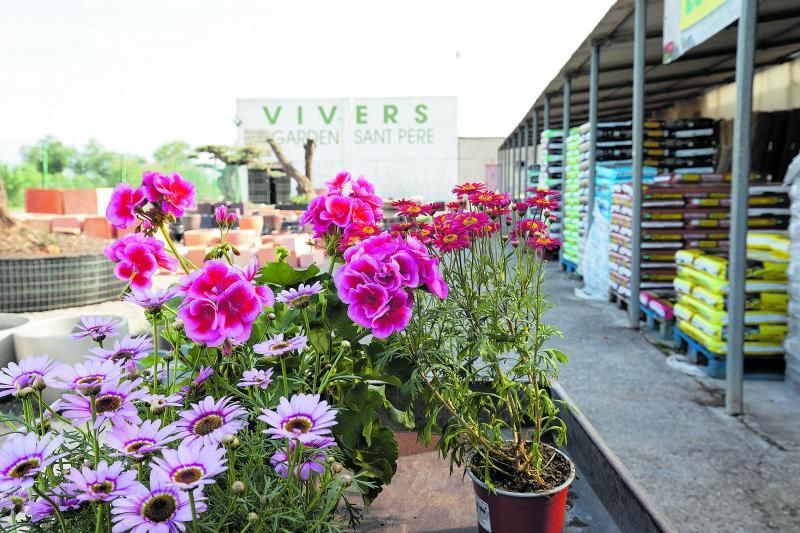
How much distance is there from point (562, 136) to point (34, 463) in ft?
32.7

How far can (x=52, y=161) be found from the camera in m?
43.4

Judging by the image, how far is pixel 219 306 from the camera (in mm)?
1083

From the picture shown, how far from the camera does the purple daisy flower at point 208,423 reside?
949 millimetres

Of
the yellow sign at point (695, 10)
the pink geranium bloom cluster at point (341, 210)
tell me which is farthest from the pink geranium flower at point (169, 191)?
the yellow sign at point (695, 10)

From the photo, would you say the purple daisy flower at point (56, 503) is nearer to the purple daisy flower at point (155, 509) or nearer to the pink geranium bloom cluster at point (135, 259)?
the purple daisy flower at point (155, 509)

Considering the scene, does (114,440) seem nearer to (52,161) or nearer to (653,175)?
(653,175)

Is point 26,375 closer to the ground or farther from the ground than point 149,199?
closer to the ground

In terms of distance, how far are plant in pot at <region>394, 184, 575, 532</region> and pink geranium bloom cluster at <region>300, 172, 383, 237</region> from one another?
0.30 feet

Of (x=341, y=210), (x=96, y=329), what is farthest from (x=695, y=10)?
(x=96, y=329)

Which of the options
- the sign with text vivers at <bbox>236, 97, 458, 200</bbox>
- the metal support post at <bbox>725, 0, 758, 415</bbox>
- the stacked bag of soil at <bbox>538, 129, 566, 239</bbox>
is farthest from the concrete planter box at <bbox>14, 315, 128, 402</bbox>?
the sign with text vivers at <bbox>236, 97, 458, 200</bbox>

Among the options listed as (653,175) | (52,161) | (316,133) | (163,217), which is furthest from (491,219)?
(52,161)

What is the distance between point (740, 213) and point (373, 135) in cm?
3008

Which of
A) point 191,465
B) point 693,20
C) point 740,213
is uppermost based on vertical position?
point 693,20

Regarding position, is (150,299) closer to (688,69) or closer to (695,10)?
(695,10)
